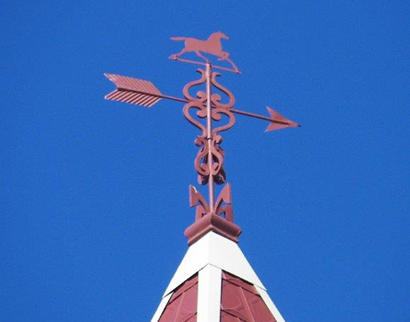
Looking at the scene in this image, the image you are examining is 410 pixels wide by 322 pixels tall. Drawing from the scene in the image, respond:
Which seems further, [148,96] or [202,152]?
[148,96]

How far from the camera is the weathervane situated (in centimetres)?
529

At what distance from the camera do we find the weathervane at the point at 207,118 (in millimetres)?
5285

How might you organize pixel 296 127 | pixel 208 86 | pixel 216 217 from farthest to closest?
pixel 296 127
pixel 208 86
pixel 216 217

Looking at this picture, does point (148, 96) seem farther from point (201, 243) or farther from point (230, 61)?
point (201, 243)

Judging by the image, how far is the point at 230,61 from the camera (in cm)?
690

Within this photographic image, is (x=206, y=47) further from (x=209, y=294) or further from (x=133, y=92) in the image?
(x=209, y=294)

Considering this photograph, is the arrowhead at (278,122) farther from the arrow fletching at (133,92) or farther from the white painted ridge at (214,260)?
the white painted ridge at (214,260)

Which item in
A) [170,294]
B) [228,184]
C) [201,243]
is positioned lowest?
[170,294]

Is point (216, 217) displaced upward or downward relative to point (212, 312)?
upward

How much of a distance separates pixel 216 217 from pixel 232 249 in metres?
0.22

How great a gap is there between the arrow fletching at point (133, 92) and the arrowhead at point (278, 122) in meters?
1.00

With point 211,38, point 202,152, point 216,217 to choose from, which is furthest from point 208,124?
point 211,38

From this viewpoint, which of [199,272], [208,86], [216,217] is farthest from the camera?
[208,86]

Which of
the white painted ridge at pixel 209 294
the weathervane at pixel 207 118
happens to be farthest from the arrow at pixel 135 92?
the white painted ridge at pixel 209 294
